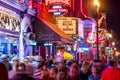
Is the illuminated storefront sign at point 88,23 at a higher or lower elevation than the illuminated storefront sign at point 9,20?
higher

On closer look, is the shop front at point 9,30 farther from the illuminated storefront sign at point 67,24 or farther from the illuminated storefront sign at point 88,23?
the illuminated storefront sign at point 88,23

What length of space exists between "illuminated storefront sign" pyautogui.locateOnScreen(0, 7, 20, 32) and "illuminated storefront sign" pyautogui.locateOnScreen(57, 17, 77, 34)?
12.4 metres

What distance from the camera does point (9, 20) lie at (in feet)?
60.2

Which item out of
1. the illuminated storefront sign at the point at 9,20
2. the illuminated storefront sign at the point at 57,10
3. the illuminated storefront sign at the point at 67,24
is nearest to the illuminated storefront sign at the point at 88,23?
the illuminated storefront sign at the point at 67,24

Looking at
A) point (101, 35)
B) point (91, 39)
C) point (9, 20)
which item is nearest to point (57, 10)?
point (91, 39)

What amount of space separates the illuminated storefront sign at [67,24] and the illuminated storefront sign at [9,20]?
12.4 m

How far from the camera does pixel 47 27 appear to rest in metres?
23.9

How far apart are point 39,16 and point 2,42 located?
7630 mm

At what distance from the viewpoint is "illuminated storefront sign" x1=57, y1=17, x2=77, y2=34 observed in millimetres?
32406

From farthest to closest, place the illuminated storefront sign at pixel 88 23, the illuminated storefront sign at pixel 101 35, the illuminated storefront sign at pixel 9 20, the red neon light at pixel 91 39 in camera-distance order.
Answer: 1. the illuminated storefront sign at pixel 88 23
2. the red neon light at pixel 91 39
3. the illuminated storefront sign at pixel 101 35
4. the illuminated storefront sign at pixel 9 20

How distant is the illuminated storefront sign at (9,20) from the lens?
17.4 metres

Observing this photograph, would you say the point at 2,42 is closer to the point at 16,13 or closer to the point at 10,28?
the point at 10,28

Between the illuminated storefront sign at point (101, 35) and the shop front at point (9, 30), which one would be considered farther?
the illuminated storefront sign at point (101, 35)

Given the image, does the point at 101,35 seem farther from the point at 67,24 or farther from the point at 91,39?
the point at 67,24
